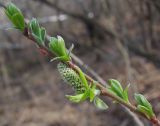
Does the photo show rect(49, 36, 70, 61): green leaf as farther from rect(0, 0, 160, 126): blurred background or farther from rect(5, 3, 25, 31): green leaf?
rect(0, 0, 160, 126): blurred background

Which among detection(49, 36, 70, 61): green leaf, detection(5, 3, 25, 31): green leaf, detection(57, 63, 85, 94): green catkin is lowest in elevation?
detection(57, 63, 85, 94): green catkin

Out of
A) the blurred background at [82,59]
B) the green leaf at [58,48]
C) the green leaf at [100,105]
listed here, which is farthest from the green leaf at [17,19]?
the blurred background at [82,59]

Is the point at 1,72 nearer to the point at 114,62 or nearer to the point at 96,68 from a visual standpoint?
the point at 96,68

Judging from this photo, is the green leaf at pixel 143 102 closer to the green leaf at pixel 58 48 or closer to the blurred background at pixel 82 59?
the green leaf at pixel 58 48

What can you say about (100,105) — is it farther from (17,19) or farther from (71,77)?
(17,19)

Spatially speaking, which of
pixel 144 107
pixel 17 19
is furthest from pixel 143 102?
pixel 17 19

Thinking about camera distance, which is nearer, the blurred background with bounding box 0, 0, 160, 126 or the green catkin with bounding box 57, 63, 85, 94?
the green catkin with bounding box 57, 63, 85, 94

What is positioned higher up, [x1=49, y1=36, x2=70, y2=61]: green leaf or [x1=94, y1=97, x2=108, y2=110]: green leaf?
[x1=49, y1=36, x2=70, y2=61]: green leaf

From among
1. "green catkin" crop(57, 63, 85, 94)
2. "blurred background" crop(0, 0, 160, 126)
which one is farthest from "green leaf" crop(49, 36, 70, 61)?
"blurred background" crop(0, 0, 160, 126)
